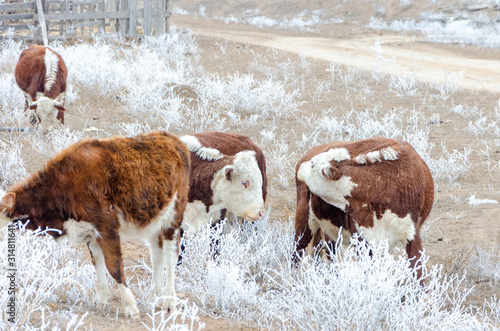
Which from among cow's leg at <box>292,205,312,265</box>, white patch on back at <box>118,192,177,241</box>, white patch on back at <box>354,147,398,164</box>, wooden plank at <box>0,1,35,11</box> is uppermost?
wooden plank at <box>0,1,35,11</box>

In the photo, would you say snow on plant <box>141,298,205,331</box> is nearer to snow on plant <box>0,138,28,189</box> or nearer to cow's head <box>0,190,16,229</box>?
cow's head <box>0,190,16,229</box>

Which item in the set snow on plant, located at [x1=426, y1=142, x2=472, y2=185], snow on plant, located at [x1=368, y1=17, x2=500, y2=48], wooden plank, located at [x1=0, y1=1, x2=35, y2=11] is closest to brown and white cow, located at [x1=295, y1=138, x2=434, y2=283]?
snow on plant, located at [x1=426, y1=142, x2=472, y2=185]

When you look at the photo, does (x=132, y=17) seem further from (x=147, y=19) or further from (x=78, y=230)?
(x=78, y=230)

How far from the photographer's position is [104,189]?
390 centimetres

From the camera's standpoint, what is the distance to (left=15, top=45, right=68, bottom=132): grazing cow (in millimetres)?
9438

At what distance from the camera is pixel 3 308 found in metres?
3.57

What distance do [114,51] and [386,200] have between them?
13331mm

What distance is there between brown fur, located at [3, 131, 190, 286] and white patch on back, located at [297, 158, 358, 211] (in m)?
1.35

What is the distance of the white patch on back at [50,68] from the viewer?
9898mm

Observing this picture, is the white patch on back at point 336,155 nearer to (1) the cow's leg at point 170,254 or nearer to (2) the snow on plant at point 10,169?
(1) the cow's leg at point 170,254

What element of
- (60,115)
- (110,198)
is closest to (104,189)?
(110,198)

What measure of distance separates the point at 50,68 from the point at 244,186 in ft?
20.2

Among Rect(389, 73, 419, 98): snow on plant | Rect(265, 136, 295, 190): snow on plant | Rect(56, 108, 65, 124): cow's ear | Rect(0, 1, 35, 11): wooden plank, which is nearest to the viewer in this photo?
Rect(265, 136, 295, 190): snow on plant

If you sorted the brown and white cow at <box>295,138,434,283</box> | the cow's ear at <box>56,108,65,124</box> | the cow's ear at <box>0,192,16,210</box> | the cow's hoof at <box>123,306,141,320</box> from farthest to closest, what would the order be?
the cow's ear at <box>56,108,65,124</box> < the brown and white cow at <box>295,138,434,283</box> < the cow's hoof at <box>123,306,141,320</box> < the cow's ear at <box>0,192,16,210</box>
